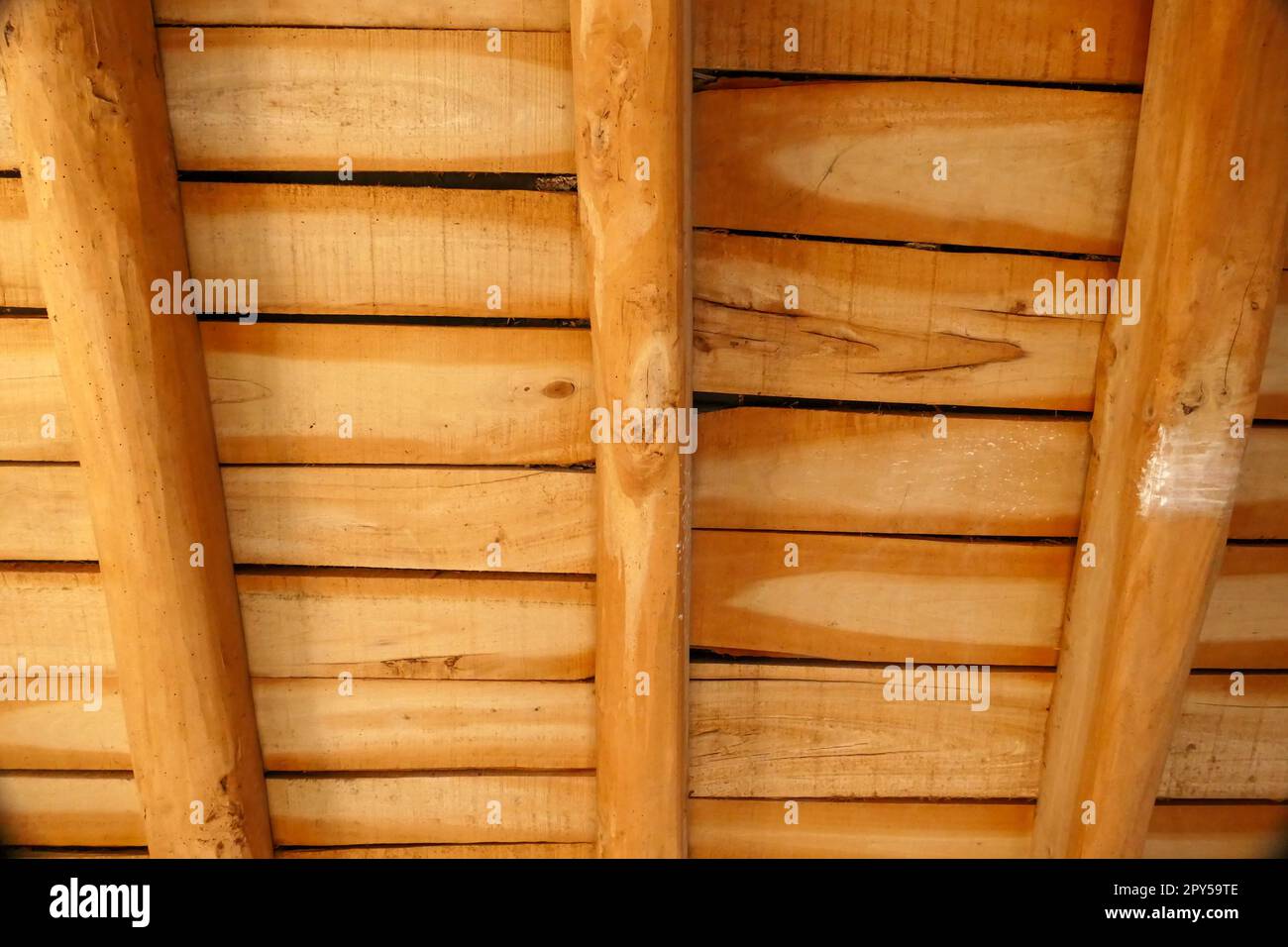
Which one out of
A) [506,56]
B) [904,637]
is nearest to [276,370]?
[506,56]

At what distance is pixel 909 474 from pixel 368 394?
1.22 m

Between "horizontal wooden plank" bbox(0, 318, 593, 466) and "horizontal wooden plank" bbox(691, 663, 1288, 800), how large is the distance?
75 centimetres

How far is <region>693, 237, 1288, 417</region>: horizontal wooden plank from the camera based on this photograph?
173cm

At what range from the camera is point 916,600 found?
1944 millimetres

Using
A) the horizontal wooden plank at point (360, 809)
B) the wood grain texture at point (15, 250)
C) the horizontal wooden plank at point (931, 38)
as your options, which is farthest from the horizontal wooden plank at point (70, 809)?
the horizontal wooden plank at point (931, 38)

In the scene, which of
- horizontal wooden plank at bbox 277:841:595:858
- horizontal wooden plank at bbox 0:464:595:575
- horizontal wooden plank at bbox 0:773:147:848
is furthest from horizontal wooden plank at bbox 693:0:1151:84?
horizontal wooden plank at bbox 0:773:147:848

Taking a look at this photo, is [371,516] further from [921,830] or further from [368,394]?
[921,830]

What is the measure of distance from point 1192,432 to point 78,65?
2131mm

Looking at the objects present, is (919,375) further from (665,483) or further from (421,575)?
(421,575)

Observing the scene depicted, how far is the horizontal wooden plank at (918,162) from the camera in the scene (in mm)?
1652

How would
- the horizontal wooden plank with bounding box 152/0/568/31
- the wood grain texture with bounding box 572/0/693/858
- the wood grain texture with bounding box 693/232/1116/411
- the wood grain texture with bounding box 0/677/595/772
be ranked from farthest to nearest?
1. the wood grain texture with bounding box 0/677/595/772
2. the wood grain texture with bounding box 693/232/1116/411
3. the horizontal wooden plank with bounding box 152/0/568/31
4. the wood grain texture with bounding box 572/0/693/858

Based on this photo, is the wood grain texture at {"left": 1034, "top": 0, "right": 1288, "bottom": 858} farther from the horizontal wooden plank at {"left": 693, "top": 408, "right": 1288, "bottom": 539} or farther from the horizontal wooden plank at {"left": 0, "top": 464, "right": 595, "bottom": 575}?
the horizontal wooden plank at {"left": 0, "top": 464, "right": 595, "bottom": 575}

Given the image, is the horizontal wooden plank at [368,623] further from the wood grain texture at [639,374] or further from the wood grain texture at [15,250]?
the wood grain texture at [15,250]

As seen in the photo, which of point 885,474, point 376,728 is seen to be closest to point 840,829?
point 885,474
